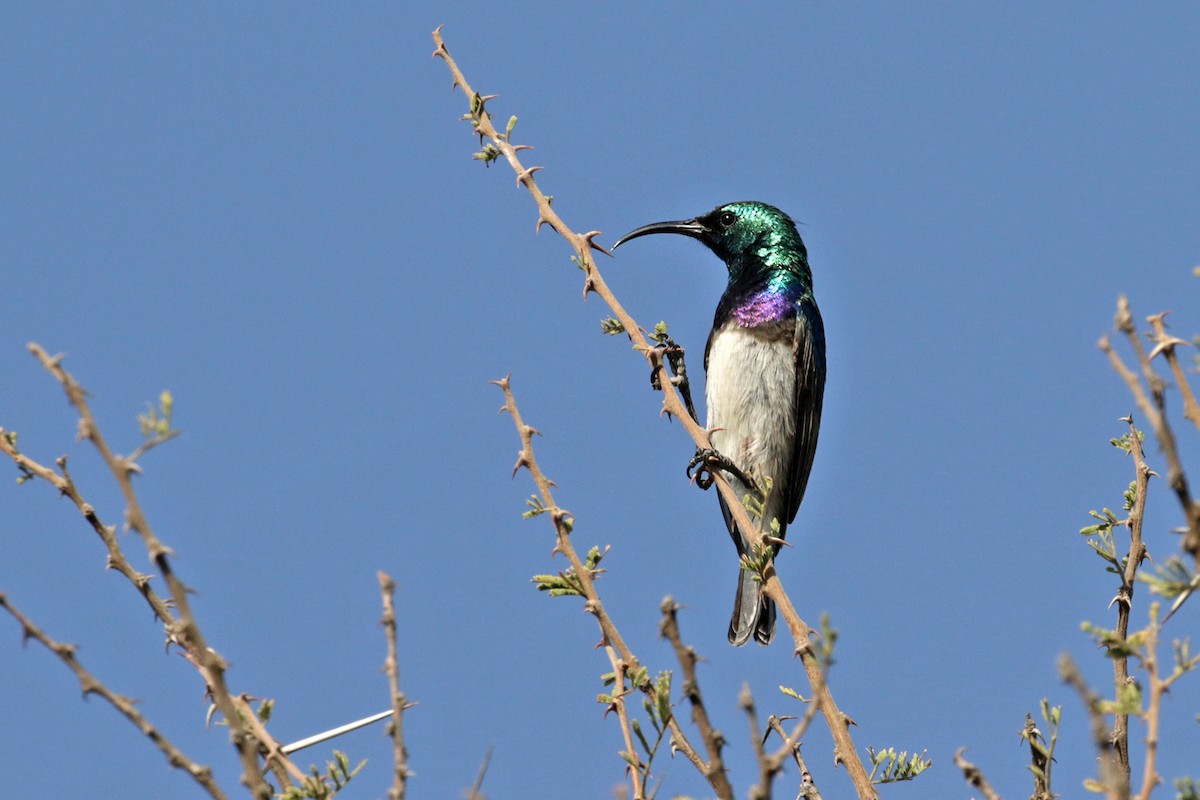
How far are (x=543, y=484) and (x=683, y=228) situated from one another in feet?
15.1

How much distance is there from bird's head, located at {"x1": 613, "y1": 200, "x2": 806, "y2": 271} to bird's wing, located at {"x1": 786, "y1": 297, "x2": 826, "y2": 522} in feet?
1.21

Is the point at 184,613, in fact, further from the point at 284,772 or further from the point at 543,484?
the point at 543,484

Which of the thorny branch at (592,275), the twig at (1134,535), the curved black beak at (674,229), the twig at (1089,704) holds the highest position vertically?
the curved black beak at (674,229)

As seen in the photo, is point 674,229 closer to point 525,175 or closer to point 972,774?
point 525,175

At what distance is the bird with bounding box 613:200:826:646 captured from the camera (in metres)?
7.11

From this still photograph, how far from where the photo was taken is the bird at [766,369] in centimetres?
711

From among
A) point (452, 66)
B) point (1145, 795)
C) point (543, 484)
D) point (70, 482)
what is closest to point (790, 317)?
point (452, 66)

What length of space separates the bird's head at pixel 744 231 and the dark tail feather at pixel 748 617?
1816 millimetres

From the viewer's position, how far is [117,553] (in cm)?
251

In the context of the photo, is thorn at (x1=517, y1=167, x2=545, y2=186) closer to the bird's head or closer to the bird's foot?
the bird's foot

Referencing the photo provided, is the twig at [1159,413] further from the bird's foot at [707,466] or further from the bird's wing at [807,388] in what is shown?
the bird's wing at [807,388]

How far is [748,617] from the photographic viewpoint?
6730mm

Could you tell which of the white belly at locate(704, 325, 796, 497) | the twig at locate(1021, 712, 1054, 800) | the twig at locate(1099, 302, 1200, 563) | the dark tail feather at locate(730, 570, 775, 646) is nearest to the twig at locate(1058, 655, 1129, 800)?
the twig at locate(1099, 302, 1200, 563)

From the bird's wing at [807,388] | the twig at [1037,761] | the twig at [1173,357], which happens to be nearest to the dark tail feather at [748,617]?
the bird's wing at [807,388]
